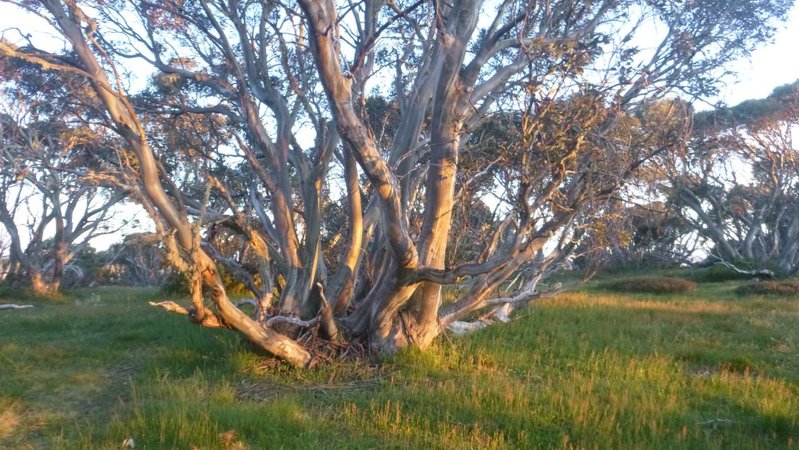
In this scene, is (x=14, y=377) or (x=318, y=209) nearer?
(x=14, y=377)

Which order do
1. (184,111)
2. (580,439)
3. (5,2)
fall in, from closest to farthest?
(580,439)
(5,2)
(184,111)

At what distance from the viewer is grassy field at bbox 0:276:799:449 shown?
18.5 ft

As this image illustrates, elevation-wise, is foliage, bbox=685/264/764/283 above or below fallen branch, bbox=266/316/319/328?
above

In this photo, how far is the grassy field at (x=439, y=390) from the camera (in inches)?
222

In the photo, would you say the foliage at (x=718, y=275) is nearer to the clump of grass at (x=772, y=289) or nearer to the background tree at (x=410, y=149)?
the clump of grass at (x=772, y=289)

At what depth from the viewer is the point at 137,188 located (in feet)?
21.7

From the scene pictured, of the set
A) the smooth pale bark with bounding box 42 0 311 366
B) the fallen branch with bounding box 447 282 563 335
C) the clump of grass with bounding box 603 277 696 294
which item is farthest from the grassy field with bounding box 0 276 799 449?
the clump of grass with bounding box 603 277 696 294

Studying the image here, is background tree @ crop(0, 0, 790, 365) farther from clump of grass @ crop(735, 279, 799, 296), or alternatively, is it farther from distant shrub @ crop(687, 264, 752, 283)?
distant shrub @ crop(687, 264, 752, 283)

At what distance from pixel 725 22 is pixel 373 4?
506 centimetres

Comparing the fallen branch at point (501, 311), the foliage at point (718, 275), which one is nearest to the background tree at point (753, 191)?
the foliage at point (718, 275)

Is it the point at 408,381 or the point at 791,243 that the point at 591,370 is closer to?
the point at 408,381

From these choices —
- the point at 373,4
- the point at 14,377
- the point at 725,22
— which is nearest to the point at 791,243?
the point at 725,22

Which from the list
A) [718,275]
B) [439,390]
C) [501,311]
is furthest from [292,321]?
[718,275]

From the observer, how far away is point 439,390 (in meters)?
6.72
